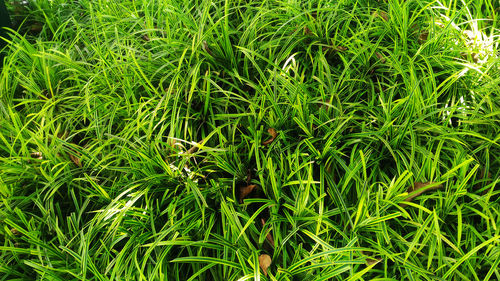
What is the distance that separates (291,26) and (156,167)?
1140 mm

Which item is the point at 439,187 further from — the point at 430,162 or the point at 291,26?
the point at 291,26

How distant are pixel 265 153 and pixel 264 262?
583 millimetres

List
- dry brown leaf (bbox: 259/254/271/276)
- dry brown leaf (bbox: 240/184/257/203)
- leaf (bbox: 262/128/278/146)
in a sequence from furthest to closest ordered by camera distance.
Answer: leaf (bbox: 262/128/278/146)
dry brown leaf (bbox: 240/184/257/203)
dry brown leaf (bbox: 259/254/271/276)

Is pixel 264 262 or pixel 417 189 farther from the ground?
pixel 417 189

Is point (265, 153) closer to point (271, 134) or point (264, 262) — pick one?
point (271, 134)

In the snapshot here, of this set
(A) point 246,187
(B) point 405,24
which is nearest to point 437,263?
(A) point 246,187

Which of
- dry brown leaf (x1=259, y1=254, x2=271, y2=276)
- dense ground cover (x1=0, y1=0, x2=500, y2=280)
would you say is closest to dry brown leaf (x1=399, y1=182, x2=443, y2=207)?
dense ground cover (x1=0, y1=0, x2=500, y2=280)

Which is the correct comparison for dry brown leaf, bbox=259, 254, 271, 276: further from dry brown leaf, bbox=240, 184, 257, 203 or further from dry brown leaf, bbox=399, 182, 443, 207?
dry brown leaf, bbox=399, 182, 443, 207

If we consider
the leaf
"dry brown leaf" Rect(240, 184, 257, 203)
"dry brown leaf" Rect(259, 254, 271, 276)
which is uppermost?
the leaf

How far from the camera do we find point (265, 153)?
212 centimetres

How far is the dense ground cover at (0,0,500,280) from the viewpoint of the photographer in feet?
5.74

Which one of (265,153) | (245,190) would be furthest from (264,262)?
(265,153)

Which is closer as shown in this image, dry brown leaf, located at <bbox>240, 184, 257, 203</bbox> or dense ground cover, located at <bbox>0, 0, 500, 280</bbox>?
dense ground cover, located at <bbox>0, 0, 500, 280</bbox>

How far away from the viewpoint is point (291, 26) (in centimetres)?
250
